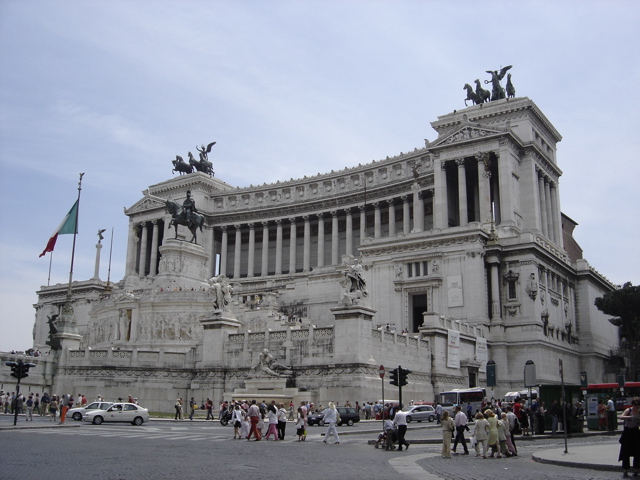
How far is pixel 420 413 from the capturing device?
43219mm

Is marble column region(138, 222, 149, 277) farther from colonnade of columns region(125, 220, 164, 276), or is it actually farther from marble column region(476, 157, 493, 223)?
marble column region(476, 157, 493, 223)

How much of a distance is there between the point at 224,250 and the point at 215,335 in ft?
217

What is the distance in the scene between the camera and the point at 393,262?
70562 millimetres

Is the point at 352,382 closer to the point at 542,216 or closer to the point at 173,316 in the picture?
the point at 173,316

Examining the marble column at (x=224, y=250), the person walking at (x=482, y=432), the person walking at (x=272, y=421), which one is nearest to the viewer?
the person walking at (x=482, y=432)

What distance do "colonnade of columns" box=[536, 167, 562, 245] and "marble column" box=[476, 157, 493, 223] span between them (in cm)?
996

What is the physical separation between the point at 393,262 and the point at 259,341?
998 inches

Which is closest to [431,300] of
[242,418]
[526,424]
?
[526,424]

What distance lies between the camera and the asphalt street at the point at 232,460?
56.7 feet

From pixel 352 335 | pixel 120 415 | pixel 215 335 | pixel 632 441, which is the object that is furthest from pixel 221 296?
pixel 632 441

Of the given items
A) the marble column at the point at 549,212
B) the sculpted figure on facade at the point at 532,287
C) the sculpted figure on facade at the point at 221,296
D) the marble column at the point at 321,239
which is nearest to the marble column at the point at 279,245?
the marble column at the point at 321,239

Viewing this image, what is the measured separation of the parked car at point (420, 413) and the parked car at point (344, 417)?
181 inches

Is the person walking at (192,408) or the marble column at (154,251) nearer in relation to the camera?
the person walking at (192,408)

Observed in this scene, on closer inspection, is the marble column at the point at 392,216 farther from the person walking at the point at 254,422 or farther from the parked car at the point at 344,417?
the person walking at the point at 254,422
